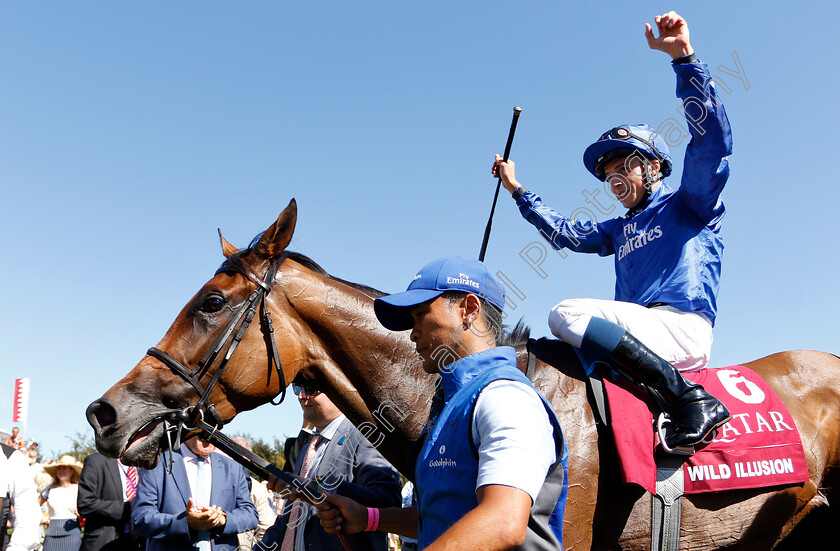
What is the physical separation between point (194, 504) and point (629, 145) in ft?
13.8

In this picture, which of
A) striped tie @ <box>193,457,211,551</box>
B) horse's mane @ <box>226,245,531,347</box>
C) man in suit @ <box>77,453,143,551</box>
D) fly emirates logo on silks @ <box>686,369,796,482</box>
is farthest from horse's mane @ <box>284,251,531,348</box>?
man in suit @ <box>77,453,143,551</box>

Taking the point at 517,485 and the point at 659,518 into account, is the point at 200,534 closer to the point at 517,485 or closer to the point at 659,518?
the point at 659,518

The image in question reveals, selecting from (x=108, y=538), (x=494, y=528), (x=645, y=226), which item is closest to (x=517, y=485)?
(x=494, y=528)

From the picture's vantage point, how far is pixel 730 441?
321 cm

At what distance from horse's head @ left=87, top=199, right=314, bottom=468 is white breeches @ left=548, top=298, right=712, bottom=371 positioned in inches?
58.0

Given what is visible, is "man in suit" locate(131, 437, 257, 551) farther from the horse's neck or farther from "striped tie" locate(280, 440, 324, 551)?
the horse's neck

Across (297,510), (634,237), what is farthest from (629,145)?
(297,510)

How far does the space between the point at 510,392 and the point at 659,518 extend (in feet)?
5.29

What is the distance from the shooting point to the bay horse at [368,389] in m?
3.10

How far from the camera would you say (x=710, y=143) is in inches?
133

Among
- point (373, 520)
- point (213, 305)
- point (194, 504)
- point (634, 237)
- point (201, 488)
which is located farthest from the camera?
point (201, 488)

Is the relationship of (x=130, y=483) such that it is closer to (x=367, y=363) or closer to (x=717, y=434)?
(x=367, y=363)

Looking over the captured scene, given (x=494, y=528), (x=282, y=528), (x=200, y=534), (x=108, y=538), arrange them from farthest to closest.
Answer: (x=108, y=538) < (x=200, y=534) < (x=282, y=528) < (x=494, y=528)

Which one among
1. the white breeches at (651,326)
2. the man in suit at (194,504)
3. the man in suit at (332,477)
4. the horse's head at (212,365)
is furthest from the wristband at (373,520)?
the man in suit at (194,504)
